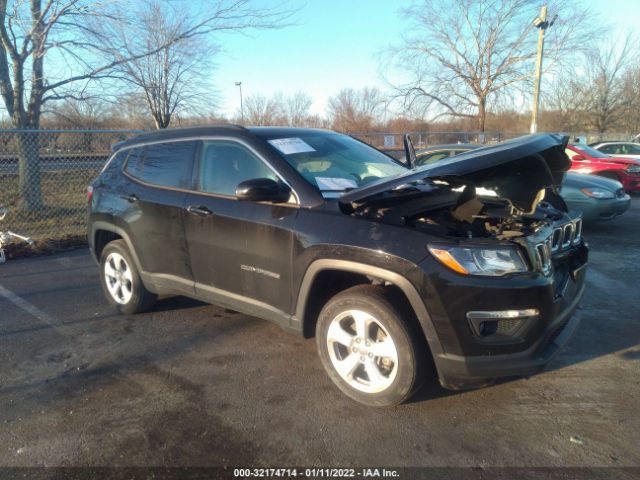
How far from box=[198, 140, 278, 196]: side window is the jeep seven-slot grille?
6.13 ft

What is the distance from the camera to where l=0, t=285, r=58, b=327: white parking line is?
448 centimetres

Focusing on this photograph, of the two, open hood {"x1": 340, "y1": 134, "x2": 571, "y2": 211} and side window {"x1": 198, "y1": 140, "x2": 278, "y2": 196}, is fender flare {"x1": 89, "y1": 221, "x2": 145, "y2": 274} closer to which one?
side window {"x1": 198, "y1": 140, "x2": 278, "y2": 196}

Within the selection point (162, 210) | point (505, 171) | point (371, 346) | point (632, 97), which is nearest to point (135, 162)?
point (162, 210)

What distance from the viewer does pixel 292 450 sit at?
98.8 inches

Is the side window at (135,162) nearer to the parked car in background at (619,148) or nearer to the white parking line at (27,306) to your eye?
the white parking line at (27,306)

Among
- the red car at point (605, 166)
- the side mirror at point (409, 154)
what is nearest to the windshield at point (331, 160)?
the side mirror at point (409, 154)

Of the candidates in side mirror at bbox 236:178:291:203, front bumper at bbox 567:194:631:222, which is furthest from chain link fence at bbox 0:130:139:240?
front bumper at bbox 567:194:631:222

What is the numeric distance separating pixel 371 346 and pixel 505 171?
1397 millimetres

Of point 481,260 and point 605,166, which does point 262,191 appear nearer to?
point 481,260

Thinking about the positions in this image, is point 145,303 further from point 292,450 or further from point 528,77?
point 528,77

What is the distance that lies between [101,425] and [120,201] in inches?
89.3

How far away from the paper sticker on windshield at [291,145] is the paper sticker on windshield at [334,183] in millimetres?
354

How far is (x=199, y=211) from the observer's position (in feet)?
11.8

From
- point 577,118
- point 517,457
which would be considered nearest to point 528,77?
point 577,118
